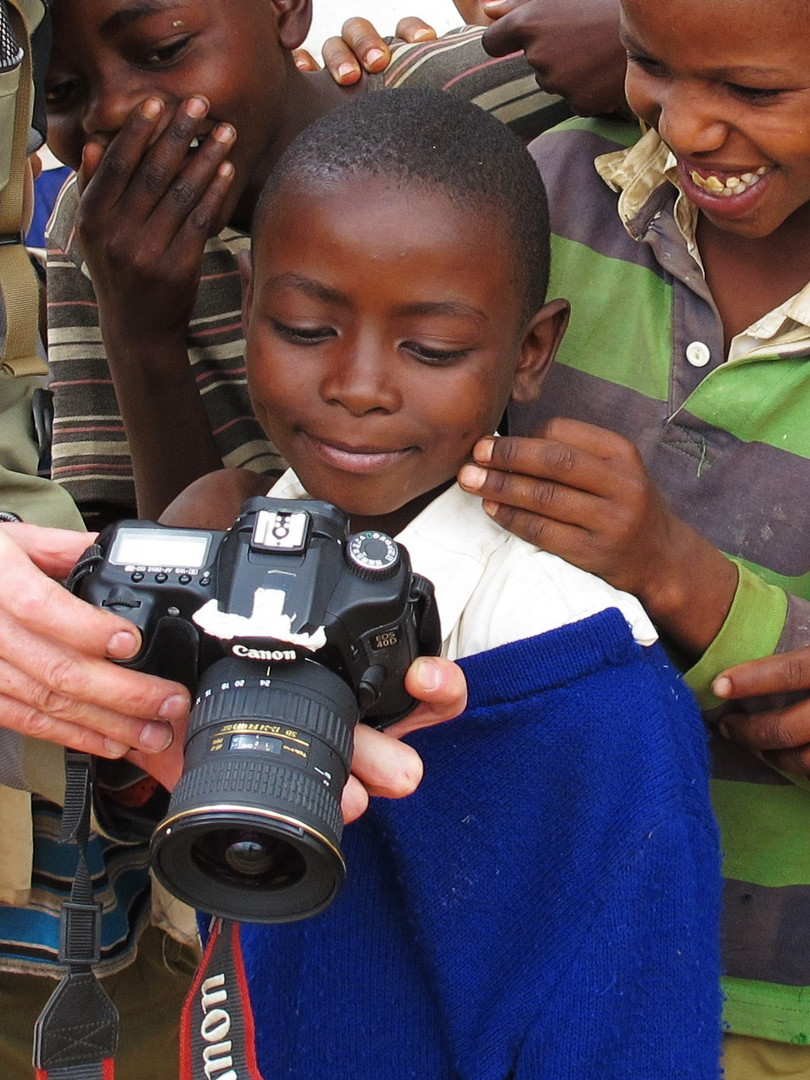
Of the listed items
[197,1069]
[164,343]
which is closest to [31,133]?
[164,343]

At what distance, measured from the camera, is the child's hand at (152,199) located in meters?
1.71

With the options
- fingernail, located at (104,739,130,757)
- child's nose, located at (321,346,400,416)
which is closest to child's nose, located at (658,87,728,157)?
child's nose, located at (321,346,400,416)

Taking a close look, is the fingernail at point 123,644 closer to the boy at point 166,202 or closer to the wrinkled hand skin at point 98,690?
the wrinkled hand skin at point 98,690

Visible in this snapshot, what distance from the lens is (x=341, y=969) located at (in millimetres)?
1229

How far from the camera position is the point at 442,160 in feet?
4.41

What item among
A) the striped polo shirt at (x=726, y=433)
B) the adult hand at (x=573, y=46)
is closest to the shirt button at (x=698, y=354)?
the striped polo shirt at (x=726, y=433)

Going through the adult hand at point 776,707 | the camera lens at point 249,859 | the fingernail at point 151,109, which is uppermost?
the fingernail at point 151,109

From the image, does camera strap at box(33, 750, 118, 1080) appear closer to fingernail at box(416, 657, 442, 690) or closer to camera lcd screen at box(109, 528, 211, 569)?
camera lcd screen at box(109, 528, 211, 569)

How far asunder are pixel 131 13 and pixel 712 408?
0.94 metres

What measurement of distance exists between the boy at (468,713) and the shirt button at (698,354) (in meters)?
0.16

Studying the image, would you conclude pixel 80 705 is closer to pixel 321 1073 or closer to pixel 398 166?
pixel 321 1073

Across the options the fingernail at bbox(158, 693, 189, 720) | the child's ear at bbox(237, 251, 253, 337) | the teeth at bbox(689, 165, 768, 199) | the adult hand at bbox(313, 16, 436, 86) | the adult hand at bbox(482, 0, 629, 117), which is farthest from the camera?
the adult hand at bbox(313, 16, 436, 86)

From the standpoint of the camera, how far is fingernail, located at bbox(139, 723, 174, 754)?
1.20m

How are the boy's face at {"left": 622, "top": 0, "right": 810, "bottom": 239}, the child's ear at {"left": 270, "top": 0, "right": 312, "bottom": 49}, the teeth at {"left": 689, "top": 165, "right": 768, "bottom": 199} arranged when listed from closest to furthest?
the boy's face at {"left": 622, "top": 0, "right": 810, "bottom": 239}, the teeth at {"left": 689, "top": 165, "right": 768, "bottom": 199}, the child's ear at {"left": 270, "top": 0, "right": 312, "bottom": 49}
